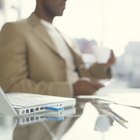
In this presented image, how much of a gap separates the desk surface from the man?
0.80m

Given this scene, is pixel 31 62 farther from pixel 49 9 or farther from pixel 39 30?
pixel 49 9

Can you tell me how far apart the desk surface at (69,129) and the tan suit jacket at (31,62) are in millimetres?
797

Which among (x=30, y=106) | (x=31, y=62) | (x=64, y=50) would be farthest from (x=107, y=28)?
(x=30, y=106)

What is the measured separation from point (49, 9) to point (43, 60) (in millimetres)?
339

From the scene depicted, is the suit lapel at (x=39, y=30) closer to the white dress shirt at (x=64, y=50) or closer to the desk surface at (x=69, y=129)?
the white dress shirt at (x=64, y=50)

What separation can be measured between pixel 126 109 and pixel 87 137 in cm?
48

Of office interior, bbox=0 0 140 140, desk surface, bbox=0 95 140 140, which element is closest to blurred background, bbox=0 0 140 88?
office interior, bbox=0 0 140 140

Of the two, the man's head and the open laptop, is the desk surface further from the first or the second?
the man's head

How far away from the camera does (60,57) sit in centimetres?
190

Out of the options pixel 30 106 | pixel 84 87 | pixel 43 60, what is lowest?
pixel 84 87

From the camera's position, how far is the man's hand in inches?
74.8

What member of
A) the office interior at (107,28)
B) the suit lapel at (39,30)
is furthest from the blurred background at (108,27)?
the suit lapel at (39,30)

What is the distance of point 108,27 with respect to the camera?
2.00m

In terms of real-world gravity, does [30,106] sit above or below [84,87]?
above
